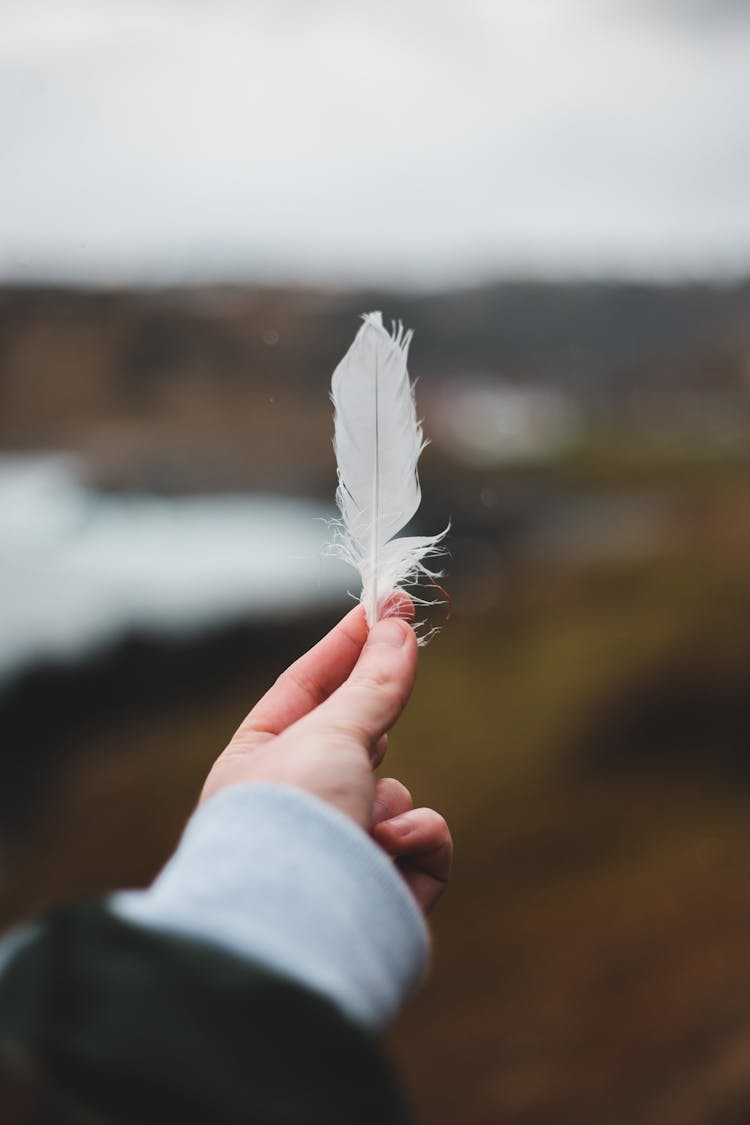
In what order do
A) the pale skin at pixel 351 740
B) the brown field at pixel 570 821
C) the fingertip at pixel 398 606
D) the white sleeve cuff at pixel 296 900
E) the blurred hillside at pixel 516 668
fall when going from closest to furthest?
the white sleeve cuff at pixel 296 900 < the pale skin at pixel 351 740 < the fingertip at pixel 398 606 < the brown field at pixel 570 821 < the blurred hillside at pixel 516 668

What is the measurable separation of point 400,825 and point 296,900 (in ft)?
1.38

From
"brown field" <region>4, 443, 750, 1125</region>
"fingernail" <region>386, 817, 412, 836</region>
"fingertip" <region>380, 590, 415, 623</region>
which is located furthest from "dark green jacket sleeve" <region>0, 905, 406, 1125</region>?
"brown field" <region>4, 443, 750, 1125</region>

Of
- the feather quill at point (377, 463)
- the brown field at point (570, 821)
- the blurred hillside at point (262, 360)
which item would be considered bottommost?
the brown field at point (570, 821)

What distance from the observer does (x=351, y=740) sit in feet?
3.02

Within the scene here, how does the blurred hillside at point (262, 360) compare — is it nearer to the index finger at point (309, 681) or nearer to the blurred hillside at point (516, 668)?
the blurred hillside at point (516, 668)

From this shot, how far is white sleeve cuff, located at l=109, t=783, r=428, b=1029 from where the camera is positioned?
2.15 feet

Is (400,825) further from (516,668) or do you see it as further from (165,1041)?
(516,668)

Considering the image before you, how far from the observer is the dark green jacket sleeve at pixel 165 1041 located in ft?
1.79

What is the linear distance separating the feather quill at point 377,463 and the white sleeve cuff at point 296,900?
0.51 metres

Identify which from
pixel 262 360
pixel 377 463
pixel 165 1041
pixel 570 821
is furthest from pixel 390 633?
pixel 262 360

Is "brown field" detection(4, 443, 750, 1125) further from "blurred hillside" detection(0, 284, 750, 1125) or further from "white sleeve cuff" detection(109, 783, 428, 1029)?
"white sleeve cuff" detection(109, 783, 428, 1029)

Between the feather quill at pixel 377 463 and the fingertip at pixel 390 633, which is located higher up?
the feather quill at pixel 377 463

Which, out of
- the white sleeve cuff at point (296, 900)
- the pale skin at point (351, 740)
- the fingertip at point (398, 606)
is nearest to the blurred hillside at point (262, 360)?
the fingertip at point (398, 606)

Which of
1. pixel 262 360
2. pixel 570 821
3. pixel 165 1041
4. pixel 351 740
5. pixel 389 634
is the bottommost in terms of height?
pixel 570 821
